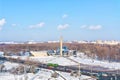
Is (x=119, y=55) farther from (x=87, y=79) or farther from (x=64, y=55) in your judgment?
(x=87, y=79)

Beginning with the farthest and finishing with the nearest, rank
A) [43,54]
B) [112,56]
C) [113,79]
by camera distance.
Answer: [43,54], [112,56], [113,79]

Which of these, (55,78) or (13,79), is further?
(55,78)

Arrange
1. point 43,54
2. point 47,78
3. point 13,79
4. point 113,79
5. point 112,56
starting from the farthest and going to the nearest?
point 43,54
point 112,56
point 113,79
point 47,78
point 13,79

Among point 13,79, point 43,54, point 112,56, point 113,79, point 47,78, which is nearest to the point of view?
point 13,79

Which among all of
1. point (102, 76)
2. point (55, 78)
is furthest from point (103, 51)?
point (55, 78)

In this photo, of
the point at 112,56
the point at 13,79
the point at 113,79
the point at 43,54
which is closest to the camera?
the point at 13,79

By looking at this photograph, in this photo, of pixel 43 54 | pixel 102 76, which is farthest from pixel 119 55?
pixel 102 76

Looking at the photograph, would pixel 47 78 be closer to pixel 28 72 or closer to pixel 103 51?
pixel 28 72

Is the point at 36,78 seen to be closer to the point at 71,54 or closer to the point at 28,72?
the point at 28,72

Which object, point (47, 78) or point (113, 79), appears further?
point (113, 79)
